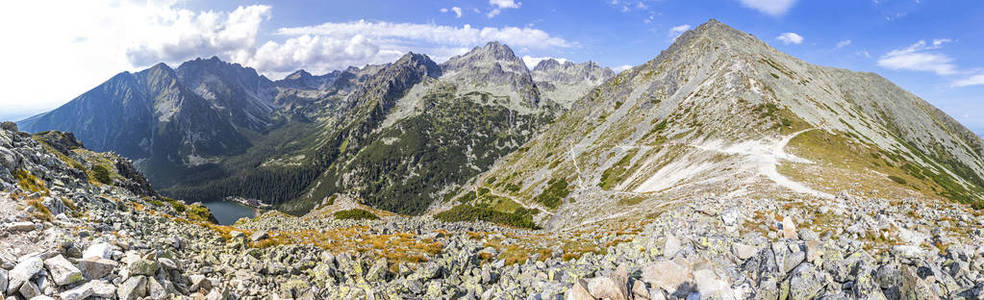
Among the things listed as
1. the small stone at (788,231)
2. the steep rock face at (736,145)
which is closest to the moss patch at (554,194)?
the steep rock face at (736,145)

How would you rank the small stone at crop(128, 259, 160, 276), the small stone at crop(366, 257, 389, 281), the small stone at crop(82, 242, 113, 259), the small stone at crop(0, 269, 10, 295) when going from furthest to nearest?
the small stone at crop(366, 257, 389, 281) → the small stone at crop(82, 242, 113, 259) → the small stone at crop(128, 259, 160, 276) → the small stone at crop(0, 269, 10, 295)

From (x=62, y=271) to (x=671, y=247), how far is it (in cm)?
2588

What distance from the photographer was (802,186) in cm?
4494

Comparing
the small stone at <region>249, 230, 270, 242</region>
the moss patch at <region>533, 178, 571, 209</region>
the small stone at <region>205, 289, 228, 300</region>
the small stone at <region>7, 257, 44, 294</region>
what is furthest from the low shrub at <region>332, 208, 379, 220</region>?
the small stone at <region>7, 257, 44, 294</region>

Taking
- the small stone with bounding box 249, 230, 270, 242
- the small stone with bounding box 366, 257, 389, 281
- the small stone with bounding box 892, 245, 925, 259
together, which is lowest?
the small stone with bounding box 366, 257, 389, 281

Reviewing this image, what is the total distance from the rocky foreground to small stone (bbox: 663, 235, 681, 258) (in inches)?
4.2

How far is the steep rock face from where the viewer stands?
179ft

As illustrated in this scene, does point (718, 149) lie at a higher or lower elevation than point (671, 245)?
higher

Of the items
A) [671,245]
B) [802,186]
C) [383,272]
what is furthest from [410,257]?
[802,186]

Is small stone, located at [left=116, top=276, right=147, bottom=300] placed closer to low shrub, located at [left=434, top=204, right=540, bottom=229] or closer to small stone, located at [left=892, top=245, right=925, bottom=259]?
small stone, located at [left=892, top=245, right=925, bottom=259]

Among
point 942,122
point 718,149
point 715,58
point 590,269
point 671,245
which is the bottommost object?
point 590,269

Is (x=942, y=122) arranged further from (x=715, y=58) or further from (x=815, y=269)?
(x=815, y=269)

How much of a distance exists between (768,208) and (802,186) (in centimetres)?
2682

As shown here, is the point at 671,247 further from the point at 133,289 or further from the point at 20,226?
the point at 20,226
